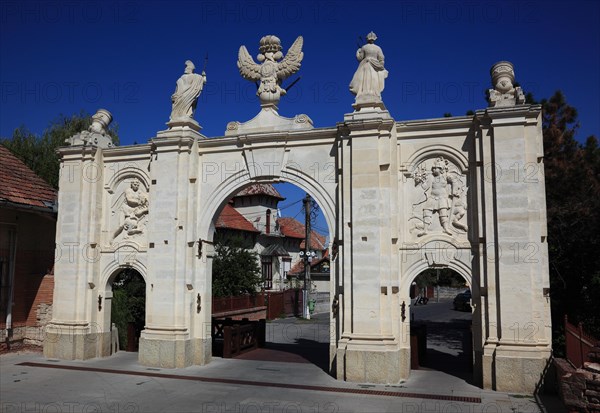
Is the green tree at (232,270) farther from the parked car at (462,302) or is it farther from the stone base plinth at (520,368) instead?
the stone base plinth at (520,368)

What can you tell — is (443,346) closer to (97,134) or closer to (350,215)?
(350,215)

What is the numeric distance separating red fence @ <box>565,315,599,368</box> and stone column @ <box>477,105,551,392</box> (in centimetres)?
56

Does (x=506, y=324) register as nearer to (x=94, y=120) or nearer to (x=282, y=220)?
(x=94, y=120)

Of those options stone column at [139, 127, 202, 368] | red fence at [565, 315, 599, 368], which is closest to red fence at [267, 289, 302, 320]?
stone column at [139, 127, 202, 368]

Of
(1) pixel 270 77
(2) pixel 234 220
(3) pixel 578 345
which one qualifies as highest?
(1) pixel 270 77

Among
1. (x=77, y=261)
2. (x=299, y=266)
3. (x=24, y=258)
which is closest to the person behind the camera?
(x=77, y=261)

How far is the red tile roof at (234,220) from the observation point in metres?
34.1

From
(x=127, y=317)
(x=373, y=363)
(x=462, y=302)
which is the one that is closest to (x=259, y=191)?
(x=462, y=302)

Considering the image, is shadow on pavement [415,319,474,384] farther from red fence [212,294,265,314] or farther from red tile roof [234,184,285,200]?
red tile roof [234,184,285,200]

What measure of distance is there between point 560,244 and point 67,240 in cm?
1389

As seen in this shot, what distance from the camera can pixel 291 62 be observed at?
13836 millimetres

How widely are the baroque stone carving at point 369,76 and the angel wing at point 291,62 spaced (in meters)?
1.73

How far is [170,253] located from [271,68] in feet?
17.6

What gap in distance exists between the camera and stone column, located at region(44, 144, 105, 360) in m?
14.6
